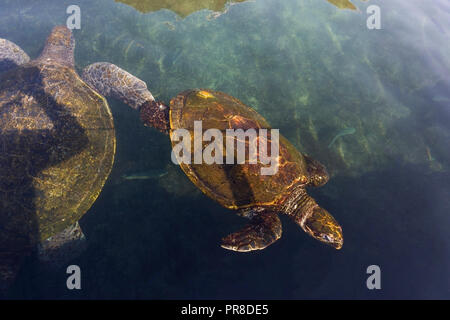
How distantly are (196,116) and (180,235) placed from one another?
2.43 metres

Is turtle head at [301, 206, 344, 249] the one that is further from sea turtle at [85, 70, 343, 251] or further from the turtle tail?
the turtle tail

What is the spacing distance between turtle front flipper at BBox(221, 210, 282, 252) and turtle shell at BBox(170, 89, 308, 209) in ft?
1.14

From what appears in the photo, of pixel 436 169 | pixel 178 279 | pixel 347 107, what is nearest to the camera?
pixel 178 279

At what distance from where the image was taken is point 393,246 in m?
4.23

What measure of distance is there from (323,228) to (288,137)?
2.32 meters

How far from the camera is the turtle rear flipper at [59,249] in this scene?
392 centimetres

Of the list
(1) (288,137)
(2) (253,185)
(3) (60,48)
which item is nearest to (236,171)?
(2) (253,185)

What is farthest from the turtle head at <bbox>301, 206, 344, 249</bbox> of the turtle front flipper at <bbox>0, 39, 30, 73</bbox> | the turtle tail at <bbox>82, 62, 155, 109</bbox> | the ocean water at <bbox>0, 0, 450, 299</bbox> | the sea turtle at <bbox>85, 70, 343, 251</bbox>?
the turtle front flipper at <bbox>0, 39, 30, 73</bbox>

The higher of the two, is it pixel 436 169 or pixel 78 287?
pixel 436 169

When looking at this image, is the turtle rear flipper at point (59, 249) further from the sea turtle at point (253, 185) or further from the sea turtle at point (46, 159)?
the sea turtle at point (253, 185)

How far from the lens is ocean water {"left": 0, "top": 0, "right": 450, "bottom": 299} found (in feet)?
13.2
